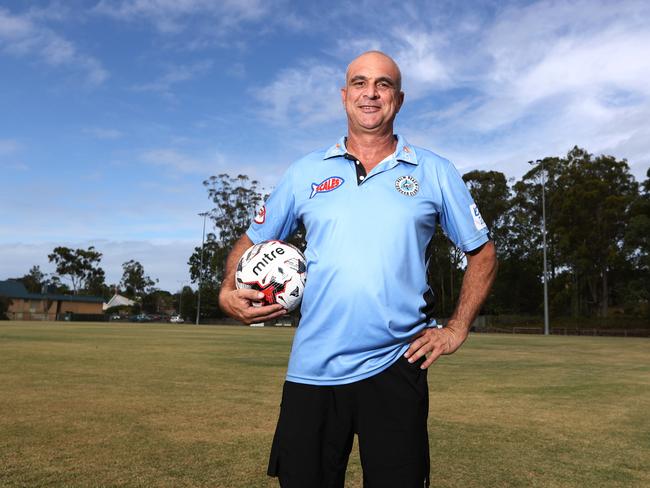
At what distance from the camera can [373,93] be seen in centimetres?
295

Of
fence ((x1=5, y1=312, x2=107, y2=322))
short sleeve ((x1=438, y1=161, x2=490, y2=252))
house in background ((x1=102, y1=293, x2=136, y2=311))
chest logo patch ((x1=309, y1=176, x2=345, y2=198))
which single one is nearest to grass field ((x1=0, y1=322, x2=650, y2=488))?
short sleeve ((x1=438, y1=161, x2=490, y2=252))

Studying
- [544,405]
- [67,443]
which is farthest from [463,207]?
[544,405]

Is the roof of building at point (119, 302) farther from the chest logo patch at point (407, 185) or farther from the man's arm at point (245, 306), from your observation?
the chest logo patch at point (407, 185)

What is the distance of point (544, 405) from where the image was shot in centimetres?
885

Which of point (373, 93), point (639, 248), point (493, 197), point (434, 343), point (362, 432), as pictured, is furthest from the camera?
point (493, 197)

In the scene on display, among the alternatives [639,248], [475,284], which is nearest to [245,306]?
[475,284]

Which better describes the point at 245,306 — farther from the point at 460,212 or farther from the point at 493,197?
the point at 493,197

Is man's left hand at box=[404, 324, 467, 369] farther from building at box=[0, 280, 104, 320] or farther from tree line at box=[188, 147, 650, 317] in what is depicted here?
building at box=[0, 280, 104, 320]

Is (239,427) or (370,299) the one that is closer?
(370,299)

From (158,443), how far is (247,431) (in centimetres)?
106

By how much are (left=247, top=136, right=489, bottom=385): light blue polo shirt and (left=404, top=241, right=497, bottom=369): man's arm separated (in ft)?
0.21

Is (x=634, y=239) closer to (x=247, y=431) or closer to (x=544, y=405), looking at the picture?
(x=544, y=405)

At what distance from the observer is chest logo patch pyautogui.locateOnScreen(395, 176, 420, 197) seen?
281 cm

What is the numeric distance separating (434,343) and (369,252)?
52 centimetres
